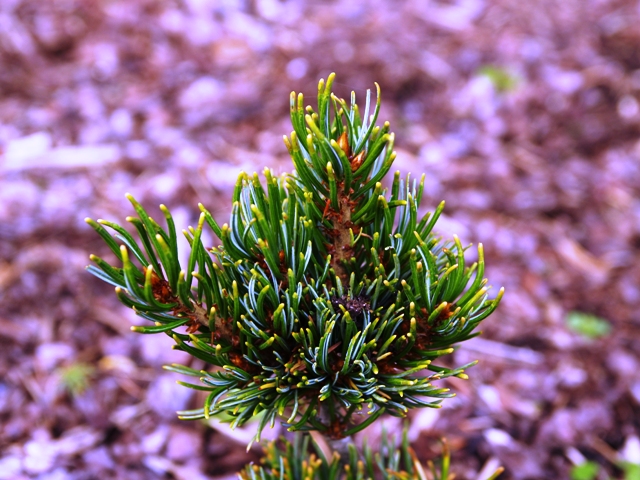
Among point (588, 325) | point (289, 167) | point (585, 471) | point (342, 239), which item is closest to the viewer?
point (342, 239)

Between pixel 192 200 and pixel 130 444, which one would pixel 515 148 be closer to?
pixel 192 200

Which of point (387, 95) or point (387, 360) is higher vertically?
point (387, 95)

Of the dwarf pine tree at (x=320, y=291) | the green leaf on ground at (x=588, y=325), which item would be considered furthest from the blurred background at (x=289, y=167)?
the dwarf pine tree at (x=320, y=291)

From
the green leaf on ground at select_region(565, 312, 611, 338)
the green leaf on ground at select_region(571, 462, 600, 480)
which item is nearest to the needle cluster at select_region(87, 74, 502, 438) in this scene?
the green leaf on ground at select_region(571, 462, 600, 480)

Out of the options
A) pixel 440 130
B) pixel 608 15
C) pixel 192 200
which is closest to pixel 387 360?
pixel 192 200

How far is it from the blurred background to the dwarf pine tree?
1119mm

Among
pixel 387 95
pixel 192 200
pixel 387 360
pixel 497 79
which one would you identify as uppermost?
pixel 497 79

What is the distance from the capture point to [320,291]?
113 cm

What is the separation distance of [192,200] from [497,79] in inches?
86.7

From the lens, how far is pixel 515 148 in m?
3.35

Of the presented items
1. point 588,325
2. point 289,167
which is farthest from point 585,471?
point 289,167

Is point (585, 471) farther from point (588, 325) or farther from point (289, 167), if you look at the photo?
point (289, 167)

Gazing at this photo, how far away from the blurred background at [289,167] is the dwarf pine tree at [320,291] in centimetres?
112

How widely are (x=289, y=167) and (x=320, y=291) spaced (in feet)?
6.14
